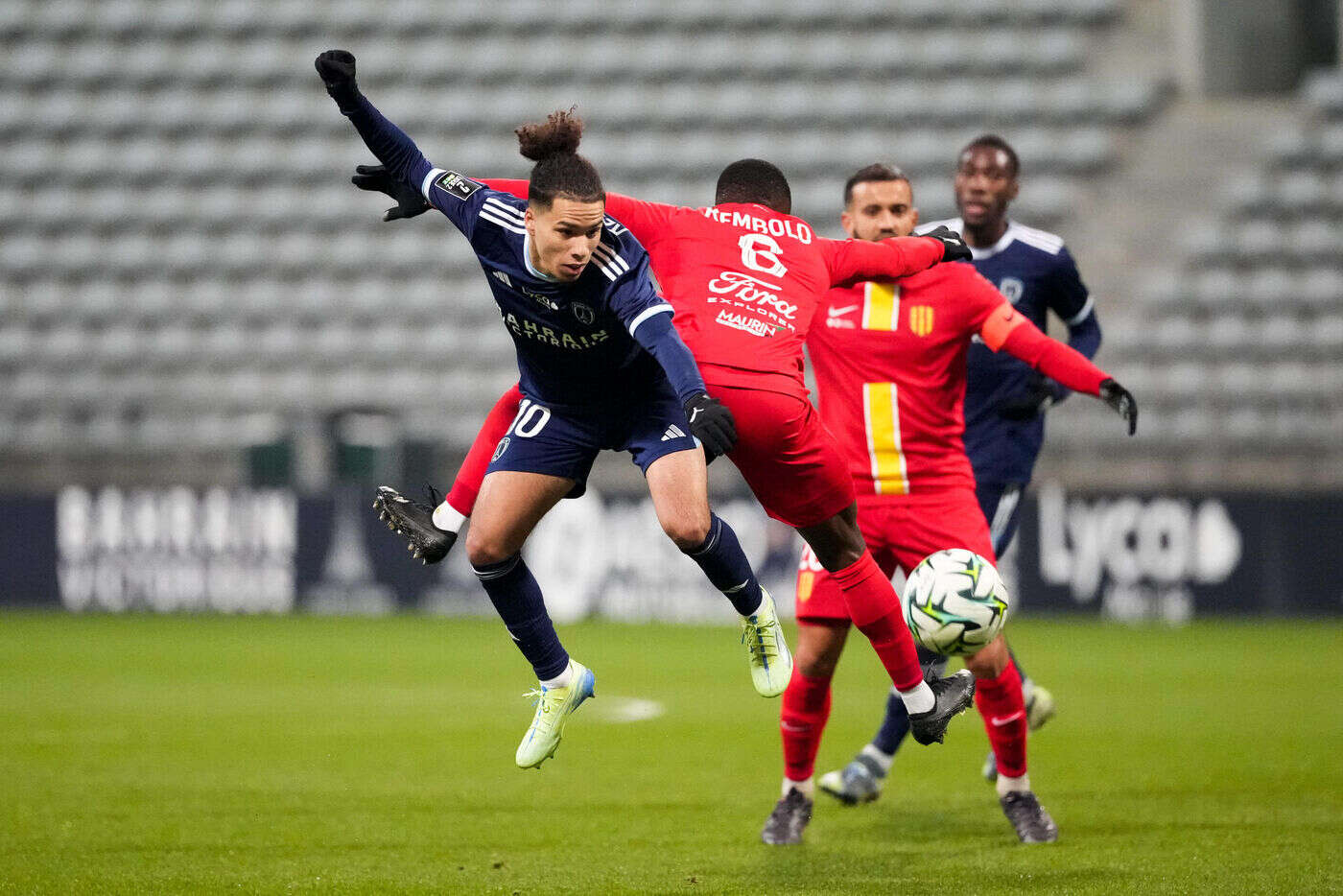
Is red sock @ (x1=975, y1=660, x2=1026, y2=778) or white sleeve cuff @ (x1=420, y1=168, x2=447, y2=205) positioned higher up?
white sleeve cuff @ (x1=420, y1=168, x2=447, y2=205)

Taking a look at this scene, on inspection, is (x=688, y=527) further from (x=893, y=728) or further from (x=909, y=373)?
(x=893, y=728)

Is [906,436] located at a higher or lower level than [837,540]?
higher

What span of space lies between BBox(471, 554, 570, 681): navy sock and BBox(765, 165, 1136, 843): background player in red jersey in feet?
2.84

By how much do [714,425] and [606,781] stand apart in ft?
9.39

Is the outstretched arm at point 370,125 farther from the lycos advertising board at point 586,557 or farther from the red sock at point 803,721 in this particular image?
the lycos advertising board at point 586,557

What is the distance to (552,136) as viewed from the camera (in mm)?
5105

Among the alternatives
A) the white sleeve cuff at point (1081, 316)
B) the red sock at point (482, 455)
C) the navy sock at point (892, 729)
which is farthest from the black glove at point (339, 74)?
the white sleeve cuff at point (1081, 316)

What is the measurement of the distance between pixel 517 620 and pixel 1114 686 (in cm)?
573

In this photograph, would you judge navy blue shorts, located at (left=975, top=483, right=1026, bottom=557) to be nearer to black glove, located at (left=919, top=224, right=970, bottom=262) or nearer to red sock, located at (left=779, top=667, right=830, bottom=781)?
red sock, located at (left=779, top=667, right=830, bottom=781)

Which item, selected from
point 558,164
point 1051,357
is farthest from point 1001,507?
point 558,164

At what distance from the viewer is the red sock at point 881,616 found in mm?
5422

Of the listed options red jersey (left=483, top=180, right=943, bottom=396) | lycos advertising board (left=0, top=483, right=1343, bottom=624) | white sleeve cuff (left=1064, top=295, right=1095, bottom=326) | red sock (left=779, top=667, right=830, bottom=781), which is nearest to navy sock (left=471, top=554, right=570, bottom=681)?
red sock (left=779, top=667, right=830, bottom=781)

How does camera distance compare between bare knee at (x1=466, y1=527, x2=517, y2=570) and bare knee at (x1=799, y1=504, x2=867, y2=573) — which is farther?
bare knee at (x1=466, y1=527, x2=517, y2=570)

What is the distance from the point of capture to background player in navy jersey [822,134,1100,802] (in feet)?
22.5
